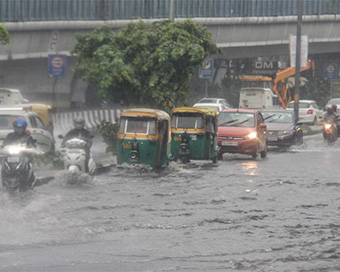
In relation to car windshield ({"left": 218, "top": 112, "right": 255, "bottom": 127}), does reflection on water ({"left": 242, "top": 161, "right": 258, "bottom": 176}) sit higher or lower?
lower

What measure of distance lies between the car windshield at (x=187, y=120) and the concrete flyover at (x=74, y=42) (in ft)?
63.7

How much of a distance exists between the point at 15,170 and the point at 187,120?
10.2 m

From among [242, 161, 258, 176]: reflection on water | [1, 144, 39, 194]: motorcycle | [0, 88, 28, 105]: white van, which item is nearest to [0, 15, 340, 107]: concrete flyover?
[0, 88, 28, 105]: white van

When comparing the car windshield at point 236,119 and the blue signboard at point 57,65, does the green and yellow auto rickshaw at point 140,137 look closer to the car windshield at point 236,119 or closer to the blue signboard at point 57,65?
the car windshield at point 236,119

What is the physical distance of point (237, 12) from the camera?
65875mm

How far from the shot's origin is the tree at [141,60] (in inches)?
1152

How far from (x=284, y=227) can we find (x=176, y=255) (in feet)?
10.0

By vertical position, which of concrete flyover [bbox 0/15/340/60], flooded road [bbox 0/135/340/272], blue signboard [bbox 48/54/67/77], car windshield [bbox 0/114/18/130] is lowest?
flooded road [bbox 0/135/340/272]

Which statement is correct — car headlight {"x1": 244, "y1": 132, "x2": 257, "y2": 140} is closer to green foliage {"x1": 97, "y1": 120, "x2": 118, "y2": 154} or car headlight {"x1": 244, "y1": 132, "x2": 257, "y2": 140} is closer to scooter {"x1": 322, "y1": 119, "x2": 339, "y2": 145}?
green foliage {"x1": 97, "y1": 120, "x2": 118, "y2": 154}

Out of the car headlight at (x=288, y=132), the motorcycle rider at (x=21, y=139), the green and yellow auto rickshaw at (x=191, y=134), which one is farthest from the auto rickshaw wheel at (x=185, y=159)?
the motorcycle rider at (x=21, y=139)

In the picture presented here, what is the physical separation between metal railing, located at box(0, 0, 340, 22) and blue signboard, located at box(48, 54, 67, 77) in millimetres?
13922

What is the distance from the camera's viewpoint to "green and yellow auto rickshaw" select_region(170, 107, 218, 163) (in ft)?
86.5

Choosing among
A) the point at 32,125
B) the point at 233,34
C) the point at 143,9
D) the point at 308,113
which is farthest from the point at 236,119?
the point at 233,34

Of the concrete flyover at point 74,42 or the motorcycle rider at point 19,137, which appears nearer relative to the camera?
the motorcycle rider at point 19,137
